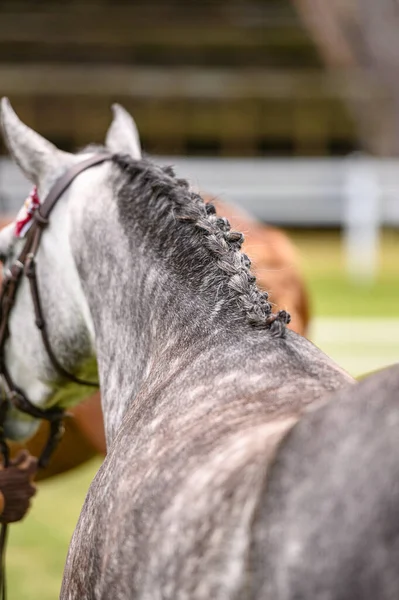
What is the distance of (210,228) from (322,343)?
7.19 metres

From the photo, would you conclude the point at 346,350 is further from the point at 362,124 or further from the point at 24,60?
the point at 24,60

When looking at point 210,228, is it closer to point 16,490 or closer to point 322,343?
point 16,490

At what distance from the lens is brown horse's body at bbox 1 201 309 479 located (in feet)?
13.9

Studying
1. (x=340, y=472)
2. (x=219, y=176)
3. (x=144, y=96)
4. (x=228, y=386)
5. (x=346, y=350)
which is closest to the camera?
(x=340, y=472)

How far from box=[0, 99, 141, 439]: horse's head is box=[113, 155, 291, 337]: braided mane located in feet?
0.58

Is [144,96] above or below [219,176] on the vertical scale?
above

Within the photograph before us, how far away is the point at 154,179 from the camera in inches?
88.6

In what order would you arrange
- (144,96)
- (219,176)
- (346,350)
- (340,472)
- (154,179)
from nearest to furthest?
(340,472) → (154,179) → (346,350) → (219,176) → (144,96)

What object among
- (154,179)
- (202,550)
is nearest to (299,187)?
(154,179)

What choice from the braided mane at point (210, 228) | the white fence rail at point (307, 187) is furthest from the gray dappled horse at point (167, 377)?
the white fence rail at point (307, 187)

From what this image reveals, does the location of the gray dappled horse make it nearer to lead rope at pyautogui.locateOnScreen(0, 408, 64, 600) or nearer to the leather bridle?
the leather bridle

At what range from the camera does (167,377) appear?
1.93 meters

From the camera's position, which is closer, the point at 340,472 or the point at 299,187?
the point at 340,472

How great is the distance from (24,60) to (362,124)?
5.19 m
